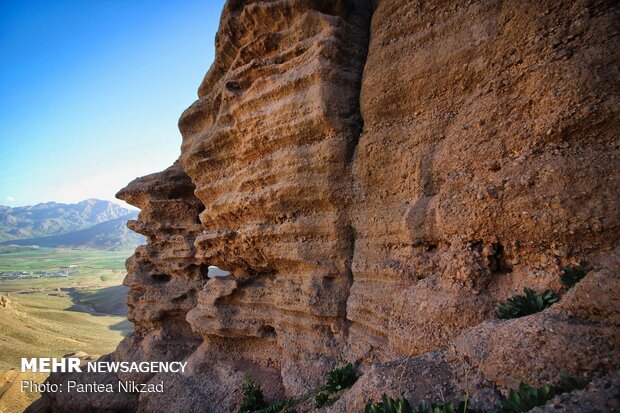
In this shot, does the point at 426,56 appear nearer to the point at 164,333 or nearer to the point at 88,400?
the point at 164,333

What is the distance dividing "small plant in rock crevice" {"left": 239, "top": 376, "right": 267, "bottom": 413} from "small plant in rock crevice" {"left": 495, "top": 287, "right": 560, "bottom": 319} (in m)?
7.14

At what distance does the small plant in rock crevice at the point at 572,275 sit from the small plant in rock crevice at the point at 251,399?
8.12 meters

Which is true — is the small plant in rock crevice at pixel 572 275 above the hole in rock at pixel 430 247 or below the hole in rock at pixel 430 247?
below

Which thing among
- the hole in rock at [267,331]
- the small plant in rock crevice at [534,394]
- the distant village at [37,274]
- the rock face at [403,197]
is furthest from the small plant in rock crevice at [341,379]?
the distant village at [37,274]

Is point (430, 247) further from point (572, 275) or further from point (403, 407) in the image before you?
point (403, 407)

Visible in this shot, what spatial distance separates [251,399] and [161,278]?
8.51 meters

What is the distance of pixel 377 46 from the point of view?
7746mm

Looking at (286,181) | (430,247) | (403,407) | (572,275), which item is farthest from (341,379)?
(286,181)

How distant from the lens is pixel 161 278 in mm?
14781

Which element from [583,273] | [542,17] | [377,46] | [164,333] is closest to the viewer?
[583,273]

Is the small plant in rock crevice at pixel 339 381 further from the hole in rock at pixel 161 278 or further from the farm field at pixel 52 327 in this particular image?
the farm field at pixel 52 327

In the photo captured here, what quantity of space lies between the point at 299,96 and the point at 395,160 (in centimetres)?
319

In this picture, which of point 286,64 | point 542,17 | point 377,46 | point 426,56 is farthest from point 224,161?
point 542,17

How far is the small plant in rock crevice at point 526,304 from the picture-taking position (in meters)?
4.33
